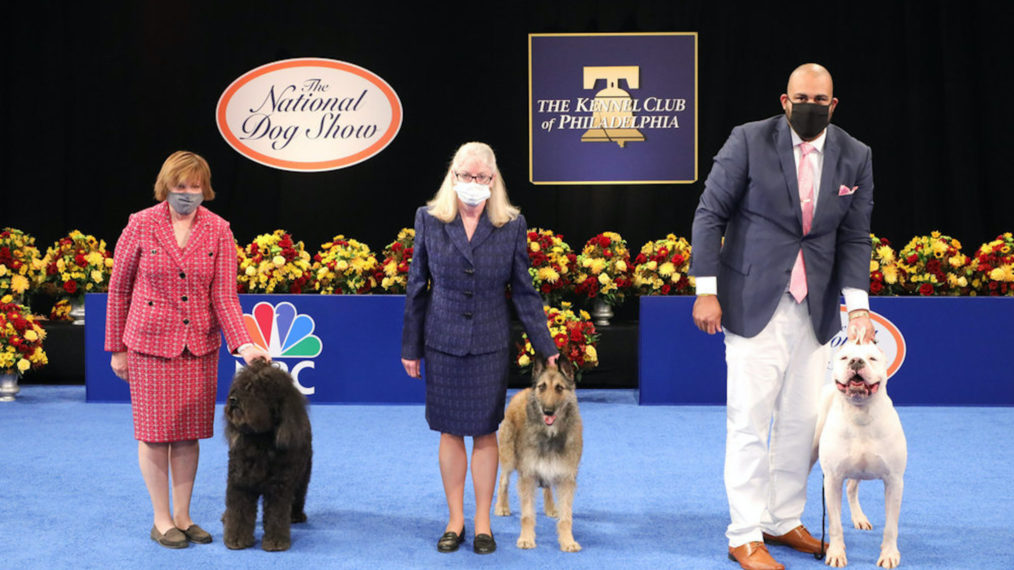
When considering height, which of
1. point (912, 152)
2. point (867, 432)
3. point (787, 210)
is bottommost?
point (867, 432)

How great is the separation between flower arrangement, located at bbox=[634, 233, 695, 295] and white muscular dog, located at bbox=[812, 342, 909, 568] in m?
3.57

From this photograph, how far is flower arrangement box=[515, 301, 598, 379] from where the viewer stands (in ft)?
22.4

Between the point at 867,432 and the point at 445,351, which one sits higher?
the point at 445,351

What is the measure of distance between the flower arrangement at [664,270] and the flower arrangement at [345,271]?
196 cm

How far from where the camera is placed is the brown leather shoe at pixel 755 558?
3.55 m

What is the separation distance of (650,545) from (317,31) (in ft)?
20.8

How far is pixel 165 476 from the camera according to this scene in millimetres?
3980

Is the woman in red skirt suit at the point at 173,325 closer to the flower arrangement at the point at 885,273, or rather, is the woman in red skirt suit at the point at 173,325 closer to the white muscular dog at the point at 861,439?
the white muscular dog at the point at 861,439

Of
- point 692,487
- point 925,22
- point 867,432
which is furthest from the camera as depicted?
point 925,22

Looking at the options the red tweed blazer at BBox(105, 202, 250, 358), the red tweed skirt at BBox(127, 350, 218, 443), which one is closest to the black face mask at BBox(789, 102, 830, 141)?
the red tweed blazer at BBox(105, 202, 250, 358)

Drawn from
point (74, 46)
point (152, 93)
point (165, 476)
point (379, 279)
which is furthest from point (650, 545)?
point (74, 46)

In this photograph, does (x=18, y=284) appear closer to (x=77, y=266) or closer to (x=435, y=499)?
(x=77, y=266)

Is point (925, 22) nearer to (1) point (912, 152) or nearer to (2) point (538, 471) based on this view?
(1) point (912, 152)

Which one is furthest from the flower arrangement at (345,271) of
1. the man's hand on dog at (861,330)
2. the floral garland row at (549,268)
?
the man's hand on dog at (861,330)
